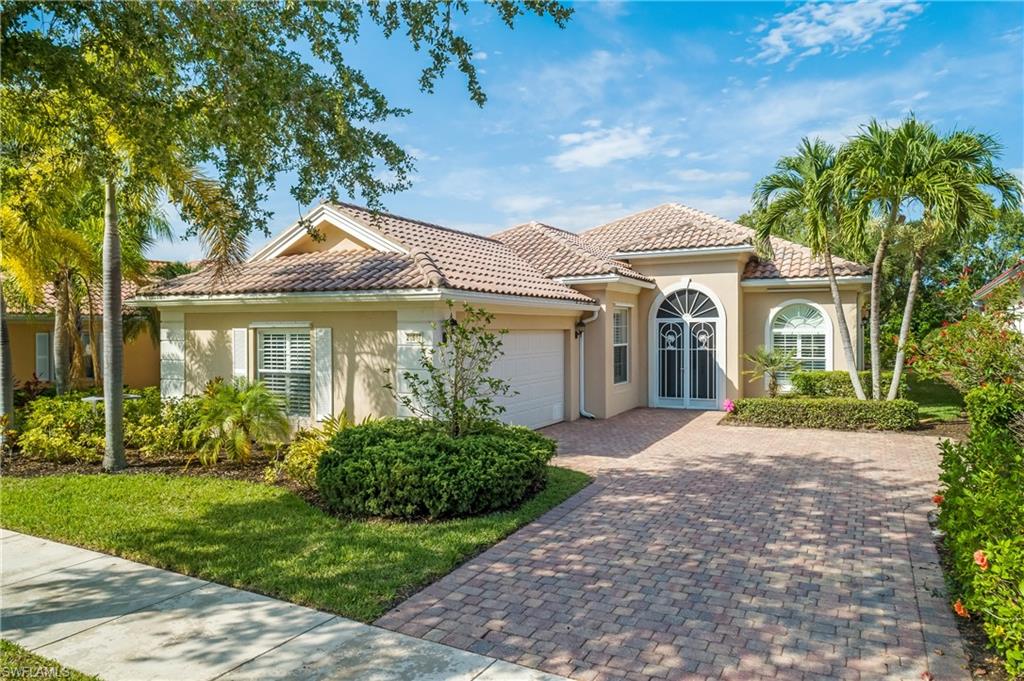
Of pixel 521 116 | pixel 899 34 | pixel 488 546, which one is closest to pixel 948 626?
pixel 488 546

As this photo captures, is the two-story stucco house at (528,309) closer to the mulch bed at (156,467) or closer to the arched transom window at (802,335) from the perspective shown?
the arched transom window at (802,335)

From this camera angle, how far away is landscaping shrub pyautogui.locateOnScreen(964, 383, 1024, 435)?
11440mm

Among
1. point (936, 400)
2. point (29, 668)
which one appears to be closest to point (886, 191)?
point (936, 400)

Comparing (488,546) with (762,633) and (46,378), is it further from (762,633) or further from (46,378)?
(46,378)

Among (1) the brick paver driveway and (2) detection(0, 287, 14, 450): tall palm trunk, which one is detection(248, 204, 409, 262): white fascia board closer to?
(2) detection(0, 287, 14, 450): tall palm trunk

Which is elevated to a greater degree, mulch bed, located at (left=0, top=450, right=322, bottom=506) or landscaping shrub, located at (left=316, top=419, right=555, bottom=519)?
landscaping shrub, located at (left=316, top=419, right=555, bottom=519)

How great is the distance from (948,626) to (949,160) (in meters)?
12.6

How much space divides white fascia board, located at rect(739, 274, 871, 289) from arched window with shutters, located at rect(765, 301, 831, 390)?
2.49 feet

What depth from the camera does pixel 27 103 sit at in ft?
24.2

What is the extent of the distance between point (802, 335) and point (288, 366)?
14.6 metres

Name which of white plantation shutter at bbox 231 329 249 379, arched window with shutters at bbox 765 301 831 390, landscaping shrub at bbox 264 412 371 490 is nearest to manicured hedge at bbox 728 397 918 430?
arched window with shutters at bbox 765 301 831 390

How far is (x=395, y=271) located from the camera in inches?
497

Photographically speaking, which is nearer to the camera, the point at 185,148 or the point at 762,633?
the point at 762,633

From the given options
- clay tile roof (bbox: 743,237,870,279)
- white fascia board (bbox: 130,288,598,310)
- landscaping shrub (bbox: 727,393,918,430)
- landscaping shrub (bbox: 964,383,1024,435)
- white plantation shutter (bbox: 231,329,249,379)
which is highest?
clay tile roof (bbox: 743,237,870,279)
